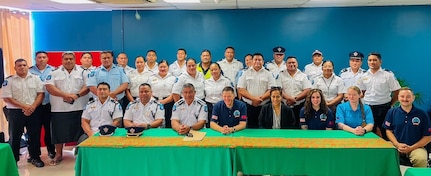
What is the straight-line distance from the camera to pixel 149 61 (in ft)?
18.3

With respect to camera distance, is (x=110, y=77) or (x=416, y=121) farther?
(x=110, y=77)

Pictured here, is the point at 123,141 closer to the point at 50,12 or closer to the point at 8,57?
the point at 8,57

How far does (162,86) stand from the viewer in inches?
202

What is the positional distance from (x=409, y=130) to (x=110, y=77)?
3681 mm

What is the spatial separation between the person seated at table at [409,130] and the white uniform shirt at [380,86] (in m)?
0.83

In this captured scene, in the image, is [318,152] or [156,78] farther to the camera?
[156,78]

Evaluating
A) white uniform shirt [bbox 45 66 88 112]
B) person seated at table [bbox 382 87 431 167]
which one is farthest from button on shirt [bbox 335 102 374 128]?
white uniform shirt [bbox 45 66 88 112]

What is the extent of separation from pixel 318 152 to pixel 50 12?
644 cm

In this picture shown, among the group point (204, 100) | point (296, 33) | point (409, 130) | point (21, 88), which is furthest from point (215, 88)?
point (296, 33)

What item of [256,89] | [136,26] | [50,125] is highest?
[136,26]

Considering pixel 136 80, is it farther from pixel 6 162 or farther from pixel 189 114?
pixel 6 162

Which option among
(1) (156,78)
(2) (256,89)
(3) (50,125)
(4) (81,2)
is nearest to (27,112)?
(3) (50,125)

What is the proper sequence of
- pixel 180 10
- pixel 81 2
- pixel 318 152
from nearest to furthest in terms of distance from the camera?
pixel 318 152
pixel 81 2
pixel 180 10

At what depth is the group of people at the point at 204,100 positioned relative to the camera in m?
3.92
